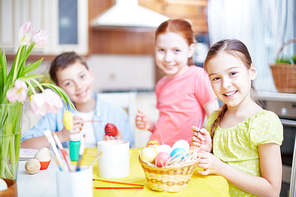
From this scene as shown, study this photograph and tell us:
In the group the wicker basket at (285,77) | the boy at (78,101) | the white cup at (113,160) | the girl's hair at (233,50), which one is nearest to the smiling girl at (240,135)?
the girl's hair at (233,50)

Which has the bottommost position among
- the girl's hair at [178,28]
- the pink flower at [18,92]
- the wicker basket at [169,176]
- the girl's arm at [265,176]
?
the girl's arm at [265,176]

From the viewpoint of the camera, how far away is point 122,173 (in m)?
0.83

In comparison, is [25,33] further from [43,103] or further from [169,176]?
[169,176]

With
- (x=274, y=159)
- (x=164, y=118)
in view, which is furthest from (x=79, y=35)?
(x=274, y=159)

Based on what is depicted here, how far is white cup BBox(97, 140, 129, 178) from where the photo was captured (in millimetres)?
809

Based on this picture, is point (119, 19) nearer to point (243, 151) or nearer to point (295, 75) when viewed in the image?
point (295, 75)

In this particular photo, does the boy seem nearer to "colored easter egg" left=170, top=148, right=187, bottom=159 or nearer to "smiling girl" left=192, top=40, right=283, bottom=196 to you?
"smiling girl" left=192, top=40, right=283, bottom=196

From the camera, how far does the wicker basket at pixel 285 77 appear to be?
186cm

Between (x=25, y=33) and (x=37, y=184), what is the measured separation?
0.40 m

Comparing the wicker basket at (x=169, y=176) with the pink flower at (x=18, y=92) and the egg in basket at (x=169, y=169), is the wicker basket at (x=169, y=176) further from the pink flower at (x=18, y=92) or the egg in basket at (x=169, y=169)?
the pink flower at (x=18, y=92)

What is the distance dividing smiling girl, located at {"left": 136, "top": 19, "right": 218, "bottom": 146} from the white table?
592mm

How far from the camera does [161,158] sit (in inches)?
27.3

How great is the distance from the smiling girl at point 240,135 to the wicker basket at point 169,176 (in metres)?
0.14

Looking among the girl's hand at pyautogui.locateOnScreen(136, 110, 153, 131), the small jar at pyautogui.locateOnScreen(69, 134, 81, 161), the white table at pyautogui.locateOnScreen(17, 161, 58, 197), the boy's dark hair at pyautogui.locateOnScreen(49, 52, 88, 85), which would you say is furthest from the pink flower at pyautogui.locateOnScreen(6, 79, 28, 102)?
the boy's dark hair at pyautogui.locateOnScreen(49, 52, 88, 85)
